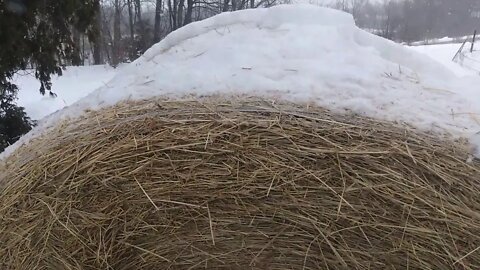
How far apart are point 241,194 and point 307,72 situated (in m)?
0.64

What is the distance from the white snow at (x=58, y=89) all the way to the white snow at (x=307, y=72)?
6.29 metres

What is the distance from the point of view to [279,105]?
2.10 meters

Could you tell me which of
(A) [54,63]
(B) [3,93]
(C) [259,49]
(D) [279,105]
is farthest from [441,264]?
(B) [3,93]

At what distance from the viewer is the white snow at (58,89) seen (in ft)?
35.9

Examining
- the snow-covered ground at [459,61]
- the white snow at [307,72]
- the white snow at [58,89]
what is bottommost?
the white snow at [58,89]

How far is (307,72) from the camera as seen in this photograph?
7.40 feet

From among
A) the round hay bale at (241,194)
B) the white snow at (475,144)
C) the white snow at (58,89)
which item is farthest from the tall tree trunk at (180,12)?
the white snow at (475,144)

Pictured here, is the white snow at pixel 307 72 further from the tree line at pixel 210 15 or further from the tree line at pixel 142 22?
the tree line at pixel 142 22

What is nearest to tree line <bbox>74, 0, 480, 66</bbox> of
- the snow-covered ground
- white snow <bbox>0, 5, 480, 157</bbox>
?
the snow-covered ground

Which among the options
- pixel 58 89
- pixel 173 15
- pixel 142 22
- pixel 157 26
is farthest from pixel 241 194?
pixel 142 22

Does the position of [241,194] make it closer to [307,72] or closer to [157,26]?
[307,72]

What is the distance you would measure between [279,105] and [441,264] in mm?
844

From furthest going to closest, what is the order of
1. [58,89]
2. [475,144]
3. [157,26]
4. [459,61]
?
[157,26]
[58,89]
[459,61]
[475,144]

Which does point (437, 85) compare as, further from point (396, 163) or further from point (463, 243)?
point (463, 243)
